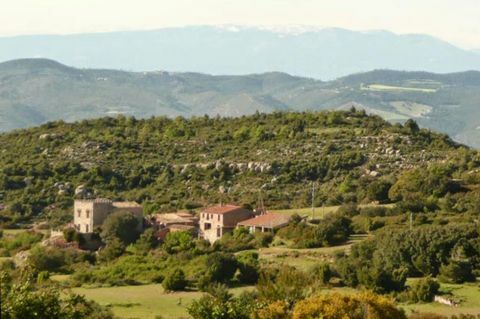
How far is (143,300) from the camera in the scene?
3575 cm

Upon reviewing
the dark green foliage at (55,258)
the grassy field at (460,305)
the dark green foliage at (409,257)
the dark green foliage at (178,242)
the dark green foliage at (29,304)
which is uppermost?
the dark green foliage at (29,304)

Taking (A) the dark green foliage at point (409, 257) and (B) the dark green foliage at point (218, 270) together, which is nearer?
(A) the dark green foliage at point (409, 257)

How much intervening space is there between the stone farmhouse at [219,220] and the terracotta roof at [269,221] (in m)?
0.68

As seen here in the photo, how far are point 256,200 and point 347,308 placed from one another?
34741 mm

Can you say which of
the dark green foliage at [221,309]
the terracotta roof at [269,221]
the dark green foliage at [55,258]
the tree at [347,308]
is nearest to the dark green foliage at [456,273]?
the dark green foliage at [221,309]

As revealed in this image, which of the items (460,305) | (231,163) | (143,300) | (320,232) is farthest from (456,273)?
(231,163)

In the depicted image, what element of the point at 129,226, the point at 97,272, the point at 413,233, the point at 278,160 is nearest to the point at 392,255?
the point at 413,233

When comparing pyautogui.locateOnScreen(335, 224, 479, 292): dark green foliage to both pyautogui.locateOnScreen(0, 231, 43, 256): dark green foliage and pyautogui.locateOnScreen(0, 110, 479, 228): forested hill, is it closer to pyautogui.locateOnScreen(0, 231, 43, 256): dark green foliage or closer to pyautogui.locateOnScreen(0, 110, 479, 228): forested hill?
pyautogui.locateOnScreen(0, 110, 479, 228): forested hill

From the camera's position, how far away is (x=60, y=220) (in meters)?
59.9

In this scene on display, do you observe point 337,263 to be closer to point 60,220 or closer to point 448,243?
point 448,243

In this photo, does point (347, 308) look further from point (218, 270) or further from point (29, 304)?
point (218, 270)

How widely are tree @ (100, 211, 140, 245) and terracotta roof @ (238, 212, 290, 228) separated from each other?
4.96m

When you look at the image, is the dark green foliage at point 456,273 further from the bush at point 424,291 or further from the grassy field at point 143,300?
the grassy field at point 143,300

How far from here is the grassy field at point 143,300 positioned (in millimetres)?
32906
